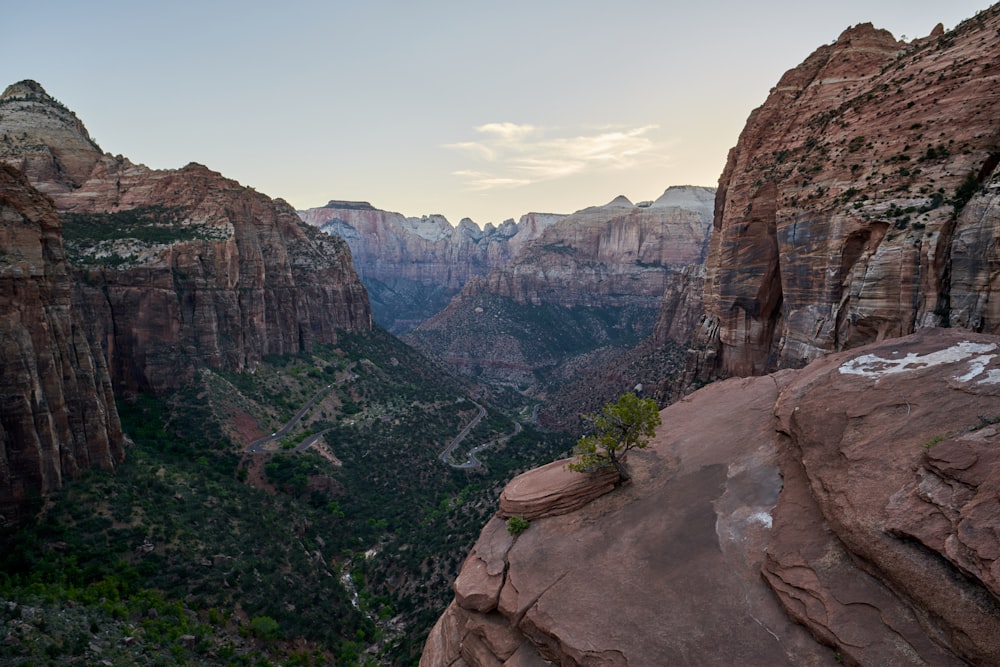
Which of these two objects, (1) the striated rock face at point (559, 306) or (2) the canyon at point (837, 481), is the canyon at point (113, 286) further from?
(1) the striated rock face at point (559, 306)

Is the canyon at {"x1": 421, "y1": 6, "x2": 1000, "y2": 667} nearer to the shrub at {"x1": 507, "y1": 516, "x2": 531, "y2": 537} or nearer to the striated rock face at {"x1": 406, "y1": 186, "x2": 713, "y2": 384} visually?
the shrub at {"x1": 507, "y1": 516, "x2": 531, "y2": 537}

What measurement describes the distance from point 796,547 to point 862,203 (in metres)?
27.8

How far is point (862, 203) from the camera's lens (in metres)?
32.4

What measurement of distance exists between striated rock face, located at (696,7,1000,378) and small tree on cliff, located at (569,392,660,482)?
17.6m

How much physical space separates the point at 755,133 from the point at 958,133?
21.4 metres

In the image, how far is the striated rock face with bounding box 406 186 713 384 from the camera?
156 m

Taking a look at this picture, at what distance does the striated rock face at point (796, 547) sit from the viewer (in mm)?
11273

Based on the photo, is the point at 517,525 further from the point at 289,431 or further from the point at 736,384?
the point at 289,431

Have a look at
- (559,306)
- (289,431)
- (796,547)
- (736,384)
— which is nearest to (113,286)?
(289,431)

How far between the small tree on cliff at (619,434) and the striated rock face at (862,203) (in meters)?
17.6

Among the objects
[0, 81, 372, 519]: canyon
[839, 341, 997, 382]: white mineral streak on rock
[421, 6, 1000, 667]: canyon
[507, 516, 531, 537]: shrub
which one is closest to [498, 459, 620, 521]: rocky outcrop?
[421, 6, 1000, 667]: canyon

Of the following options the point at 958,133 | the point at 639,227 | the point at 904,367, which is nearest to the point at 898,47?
the point at 958,133

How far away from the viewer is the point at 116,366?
5859 centimetres

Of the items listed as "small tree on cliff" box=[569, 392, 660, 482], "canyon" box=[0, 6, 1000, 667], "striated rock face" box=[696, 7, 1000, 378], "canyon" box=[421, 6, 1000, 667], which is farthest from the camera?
"striated rock face" box=[696, 7, 1000, 378]
